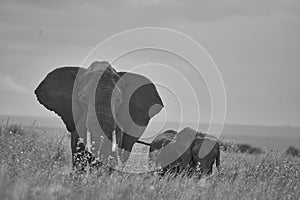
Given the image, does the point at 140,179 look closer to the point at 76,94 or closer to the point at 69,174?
the point at 69,174

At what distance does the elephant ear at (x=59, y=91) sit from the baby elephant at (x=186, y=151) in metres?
2.72

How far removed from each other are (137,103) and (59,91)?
171 centimetres

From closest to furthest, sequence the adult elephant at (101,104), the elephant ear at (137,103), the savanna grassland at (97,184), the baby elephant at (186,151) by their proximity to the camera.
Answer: the savanna grassland at (97,184)
the adult elephant at (101,104)
the elephant ear at (137,103)
the baby elephant at (186,151)

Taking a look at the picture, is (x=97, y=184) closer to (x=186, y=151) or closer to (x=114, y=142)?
(x=114, y=142)

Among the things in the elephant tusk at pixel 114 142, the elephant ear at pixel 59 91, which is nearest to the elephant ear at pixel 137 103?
the elephant tusk at pixel 114 142

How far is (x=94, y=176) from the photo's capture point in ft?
34.3

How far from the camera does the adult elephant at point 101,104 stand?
12.0 m

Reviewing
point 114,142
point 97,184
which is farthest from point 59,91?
point 97,184

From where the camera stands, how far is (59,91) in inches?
544

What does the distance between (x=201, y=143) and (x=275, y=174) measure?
7.54ft

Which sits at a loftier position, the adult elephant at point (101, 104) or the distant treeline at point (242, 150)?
the adult elephant at point (101, 104)

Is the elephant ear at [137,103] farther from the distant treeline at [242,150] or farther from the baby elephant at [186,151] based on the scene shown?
the distant treeline at [242,150]

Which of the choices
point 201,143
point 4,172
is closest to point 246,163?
point 201,143

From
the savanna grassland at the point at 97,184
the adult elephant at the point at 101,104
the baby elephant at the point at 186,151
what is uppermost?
the adult elephant at the point at 101,104
